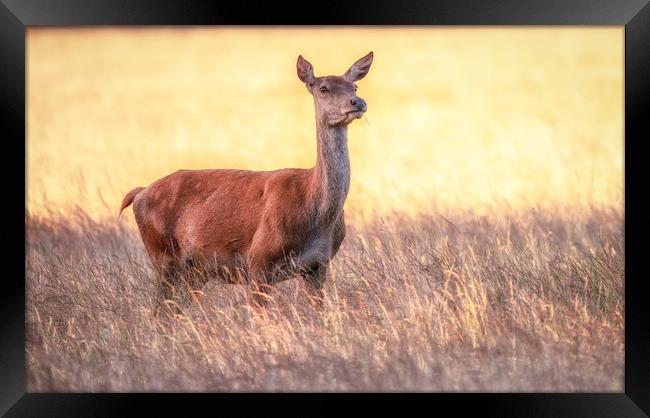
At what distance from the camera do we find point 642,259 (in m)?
8.09

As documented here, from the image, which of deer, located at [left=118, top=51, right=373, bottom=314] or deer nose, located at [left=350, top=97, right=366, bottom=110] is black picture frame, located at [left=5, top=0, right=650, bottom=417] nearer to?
deer nose, located at [left=350, top=97, right=366, bottom=110]

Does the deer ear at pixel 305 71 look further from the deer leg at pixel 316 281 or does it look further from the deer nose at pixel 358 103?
the deer leg at pixel 316 281

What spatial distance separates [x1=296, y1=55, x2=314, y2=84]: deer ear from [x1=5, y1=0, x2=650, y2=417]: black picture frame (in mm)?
1201

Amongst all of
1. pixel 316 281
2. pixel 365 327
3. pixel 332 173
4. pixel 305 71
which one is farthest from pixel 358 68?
pixel 365 327

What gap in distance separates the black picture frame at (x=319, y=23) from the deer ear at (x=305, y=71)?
120cm

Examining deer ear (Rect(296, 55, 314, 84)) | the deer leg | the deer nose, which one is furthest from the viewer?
deer ear (Rect(296, 55, 314, 84))

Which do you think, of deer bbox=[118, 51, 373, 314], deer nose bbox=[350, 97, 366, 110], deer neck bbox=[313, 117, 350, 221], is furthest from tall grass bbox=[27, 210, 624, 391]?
deer nose bbox=[350, 97, 366, 110]

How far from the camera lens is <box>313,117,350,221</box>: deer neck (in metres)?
9.08

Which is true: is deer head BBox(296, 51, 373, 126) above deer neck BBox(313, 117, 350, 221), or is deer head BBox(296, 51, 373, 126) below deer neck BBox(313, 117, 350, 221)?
above

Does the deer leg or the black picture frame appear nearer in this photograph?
the black picture frame

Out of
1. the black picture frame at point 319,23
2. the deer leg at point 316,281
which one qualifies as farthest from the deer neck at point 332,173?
the black picture frame at point 319,23

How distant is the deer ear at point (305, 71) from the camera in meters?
9.34

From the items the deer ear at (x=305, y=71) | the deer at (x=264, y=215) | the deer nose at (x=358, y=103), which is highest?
the deer ear at (x=305, y=71)

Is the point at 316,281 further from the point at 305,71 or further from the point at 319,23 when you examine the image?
the point at 319,23
